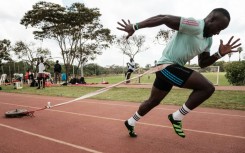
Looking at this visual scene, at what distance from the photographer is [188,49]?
3.17m

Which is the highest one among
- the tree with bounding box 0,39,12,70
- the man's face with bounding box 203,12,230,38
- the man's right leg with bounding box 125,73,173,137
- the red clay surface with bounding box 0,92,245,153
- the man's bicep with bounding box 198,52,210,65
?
the tree with bounding box 0,39,12,70

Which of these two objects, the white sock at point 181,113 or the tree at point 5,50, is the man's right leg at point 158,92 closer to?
the white sock at point 181,113

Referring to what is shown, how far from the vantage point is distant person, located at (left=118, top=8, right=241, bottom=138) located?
298cm

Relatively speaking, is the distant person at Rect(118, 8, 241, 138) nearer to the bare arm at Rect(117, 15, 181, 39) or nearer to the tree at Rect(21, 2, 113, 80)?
the bare arm at Rect(117, 15, 181, 39)

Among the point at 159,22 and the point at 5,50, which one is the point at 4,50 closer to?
the point at 5,50

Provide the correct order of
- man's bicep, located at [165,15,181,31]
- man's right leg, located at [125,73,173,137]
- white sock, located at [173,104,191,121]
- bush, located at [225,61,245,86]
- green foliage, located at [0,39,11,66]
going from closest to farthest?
1. man's bicep, located at [165,15,181,31]
2. white sock, located at [173,104,191,121]
3. man's right leg, located at [125,73,173,137]
4. bush, located at [225,61,245,86]
5. green foliage, located at [0,39,11,66]

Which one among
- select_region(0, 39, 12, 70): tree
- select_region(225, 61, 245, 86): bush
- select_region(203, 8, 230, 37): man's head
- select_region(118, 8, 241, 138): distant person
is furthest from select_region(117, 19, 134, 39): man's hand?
select_region(0, 39, 12, 70): tree

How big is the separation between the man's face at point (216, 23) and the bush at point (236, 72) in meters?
13.9

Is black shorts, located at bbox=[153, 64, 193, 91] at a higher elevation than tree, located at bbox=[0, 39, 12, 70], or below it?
below

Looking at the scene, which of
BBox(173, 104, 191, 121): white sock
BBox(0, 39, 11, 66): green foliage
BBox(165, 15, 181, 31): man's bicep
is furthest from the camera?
BBox(0, 39, 11, 66): green foliage

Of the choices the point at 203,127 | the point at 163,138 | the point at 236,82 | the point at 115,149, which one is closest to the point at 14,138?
the point at 115,149

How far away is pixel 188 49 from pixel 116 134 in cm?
209

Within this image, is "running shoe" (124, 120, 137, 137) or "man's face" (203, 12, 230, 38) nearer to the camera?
"man's face" (203, 12, 230, 38)

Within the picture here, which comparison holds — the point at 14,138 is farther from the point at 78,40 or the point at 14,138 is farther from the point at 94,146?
the point at 78,40
